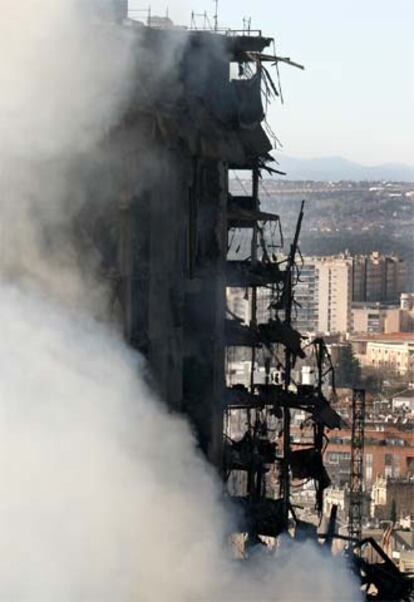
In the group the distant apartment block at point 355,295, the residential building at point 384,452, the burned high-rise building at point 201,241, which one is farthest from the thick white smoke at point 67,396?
the distant apartment block at point 355,295

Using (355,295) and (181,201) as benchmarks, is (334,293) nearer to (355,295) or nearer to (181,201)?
(355,295)

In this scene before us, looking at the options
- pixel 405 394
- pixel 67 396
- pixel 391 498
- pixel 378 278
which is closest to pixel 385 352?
pixel 405 394

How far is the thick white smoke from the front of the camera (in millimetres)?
14773

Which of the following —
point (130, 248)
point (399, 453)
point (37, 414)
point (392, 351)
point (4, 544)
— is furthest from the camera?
point (392, 351)

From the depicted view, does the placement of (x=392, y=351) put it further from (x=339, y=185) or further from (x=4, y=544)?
(x=4, y=544)

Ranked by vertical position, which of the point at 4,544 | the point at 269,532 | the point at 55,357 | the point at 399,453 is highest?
the point at 55,357

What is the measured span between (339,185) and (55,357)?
134 m

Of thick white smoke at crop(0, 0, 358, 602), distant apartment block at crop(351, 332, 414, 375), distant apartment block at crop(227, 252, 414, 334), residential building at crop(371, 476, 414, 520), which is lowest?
residential building at crop(371, 476, 414, 520)

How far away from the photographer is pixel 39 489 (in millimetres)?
14805

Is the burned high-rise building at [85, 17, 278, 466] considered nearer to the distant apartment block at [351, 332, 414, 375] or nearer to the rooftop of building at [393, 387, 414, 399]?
the rooftop of building at [393, 387, 414, 399]

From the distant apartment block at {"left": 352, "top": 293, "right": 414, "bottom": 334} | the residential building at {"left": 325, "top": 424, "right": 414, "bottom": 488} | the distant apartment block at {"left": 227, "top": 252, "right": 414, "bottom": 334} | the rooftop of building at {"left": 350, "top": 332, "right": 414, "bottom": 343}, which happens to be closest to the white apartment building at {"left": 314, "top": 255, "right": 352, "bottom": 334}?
the distant apartment block at {"left": 227, "top": 252, "right": 414, "bottom": 334}

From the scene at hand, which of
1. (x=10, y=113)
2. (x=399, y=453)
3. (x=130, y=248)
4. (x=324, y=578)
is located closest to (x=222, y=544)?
(x=324, y=578)

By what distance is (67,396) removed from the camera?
15898 millimetres

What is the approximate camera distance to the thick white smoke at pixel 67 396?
14773mm
